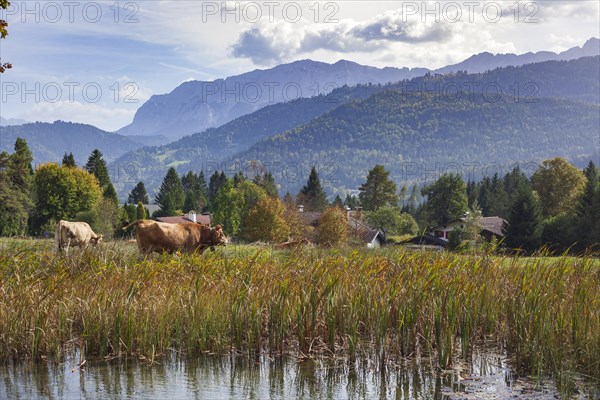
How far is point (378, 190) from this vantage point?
11819 cm

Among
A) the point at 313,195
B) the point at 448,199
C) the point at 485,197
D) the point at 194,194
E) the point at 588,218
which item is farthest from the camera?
the point at 194,194

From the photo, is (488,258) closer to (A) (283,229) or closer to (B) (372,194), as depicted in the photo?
(A) (283,229)

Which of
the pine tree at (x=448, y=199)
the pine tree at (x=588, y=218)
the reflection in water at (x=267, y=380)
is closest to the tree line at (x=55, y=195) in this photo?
the pine tree at (x=448, y=199)

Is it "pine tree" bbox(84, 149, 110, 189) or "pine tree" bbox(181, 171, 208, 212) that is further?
"pine tree" bbox(181, 171, 208, 212)

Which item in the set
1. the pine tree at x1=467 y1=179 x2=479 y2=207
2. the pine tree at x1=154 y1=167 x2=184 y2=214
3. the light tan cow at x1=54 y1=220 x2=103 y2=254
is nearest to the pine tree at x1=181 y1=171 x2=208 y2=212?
the pine tree at x1=154 y1=167 x2=184 y2=214

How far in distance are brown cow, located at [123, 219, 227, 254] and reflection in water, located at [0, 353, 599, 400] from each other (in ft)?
21.5

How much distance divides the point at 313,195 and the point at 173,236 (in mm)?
110783

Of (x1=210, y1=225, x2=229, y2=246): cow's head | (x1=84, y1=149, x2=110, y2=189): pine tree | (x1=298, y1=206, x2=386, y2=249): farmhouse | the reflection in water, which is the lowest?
(x1=298, y1=206, x2=386, y2=249): farmhouse

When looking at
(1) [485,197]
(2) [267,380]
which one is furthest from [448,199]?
(2) [267,380]

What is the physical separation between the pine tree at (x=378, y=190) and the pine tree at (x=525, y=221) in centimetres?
4466

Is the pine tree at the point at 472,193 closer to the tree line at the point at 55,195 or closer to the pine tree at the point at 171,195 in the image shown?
the pine tree at the point at 171,195

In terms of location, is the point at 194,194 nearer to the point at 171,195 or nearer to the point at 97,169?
the point at 171,195

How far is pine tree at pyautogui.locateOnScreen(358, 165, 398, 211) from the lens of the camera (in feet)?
385

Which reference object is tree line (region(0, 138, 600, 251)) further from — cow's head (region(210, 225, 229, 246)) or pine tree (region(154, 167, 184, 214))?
cow's head (region(210, 225, 229, 246))
